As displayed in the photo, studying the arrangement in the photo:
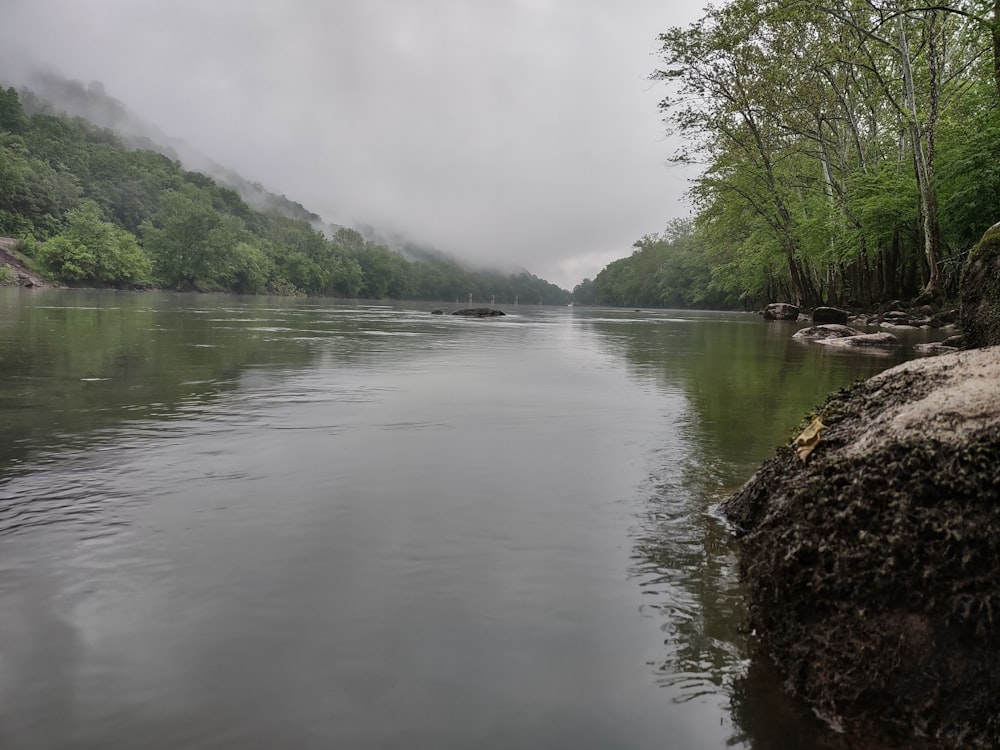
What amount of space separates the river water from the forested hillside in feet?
55.3

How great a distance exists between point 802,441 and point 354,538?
237 centimetres

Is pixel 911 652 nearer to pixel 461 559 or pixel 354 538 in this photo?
pixel 461 559

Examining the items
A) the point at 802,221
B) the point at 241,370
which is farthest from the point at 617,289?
the point at 241,370

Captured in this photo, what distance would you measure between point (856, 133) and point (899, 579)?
32.7 metres

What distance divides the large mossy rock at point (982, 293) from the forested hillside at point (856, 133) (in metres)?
9.09

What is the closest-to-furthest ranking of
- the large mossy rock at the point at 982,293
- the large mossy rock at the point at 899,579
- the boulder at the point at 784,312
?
1. the large mossy rock at the point at 899,579
2. the large mossy rock at the point at 982,293
3. the boulder at the point at 784,312

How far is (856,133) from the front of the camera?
94.9 feet

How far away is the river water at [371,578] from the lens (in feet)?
6.77

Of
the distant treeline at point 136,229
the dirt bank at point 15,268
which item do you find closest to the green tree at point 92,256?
the distant treeline at point 136,229

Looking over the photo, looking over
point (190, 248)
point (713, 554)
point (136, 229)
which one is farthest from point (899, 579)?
point (136, 229)

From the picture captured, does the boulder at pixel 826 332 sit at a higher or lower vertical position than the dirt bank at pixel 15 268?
lower

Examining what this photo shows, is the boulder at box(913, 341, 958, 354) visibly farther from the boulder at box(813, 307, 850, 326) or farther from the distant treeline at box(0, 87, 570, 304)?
the distant treeline at box(0, 87, 570, 304)

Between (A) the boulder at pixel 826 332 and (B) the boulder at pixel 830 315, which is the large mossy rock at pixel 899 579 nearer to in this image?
(A) the boulder at pixel 826 332

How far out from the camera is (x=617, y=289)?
160m
